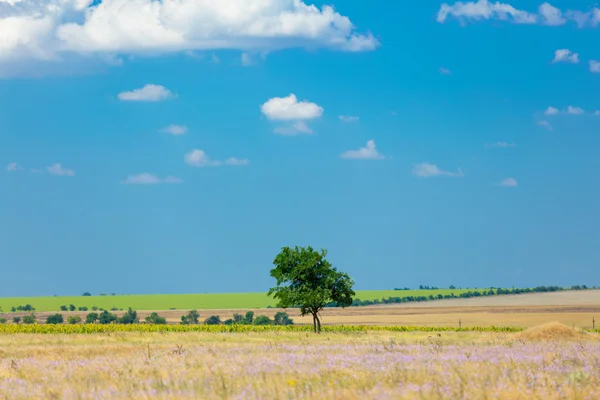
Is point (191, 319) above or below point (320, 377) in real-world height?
below

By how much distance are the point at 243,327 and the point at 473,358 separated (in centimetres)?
5294

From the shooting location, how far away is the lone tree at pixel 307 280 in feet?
195

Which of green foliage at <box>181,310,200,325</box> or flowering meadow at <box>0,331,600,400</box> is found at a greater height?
flowering meadow at <box>0,331,600,400</box>

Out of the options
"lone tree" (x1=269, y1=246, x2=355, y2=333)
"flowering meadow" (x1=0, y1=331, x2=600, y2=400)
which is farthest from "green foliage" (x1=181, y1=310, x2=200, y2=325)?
"flowering meadow" (x1=0, y1=331, x2=600, y2=400)

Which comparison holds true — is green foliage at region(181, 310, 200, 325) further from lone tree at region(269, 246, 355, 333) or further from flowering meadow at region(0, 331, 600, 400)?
flowering meadow at region(0, 331, 600, 400)

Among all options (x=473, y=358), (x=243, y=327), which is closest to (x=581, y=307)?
(x=243, y=327)

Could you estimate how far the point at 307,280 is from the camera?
6053cm

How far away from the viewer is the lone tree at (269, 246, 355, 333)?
59500 mm

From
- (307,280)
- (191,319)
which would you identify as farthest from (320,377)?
(191,319)

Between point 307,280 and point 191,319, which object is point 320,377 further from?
point 191,319

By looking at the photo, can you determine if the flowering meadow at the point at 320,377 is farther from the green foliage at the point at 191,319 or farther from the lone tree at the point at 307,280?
the green foliage at the point at 191,319

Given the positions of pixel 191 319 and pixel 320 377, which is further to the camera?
pixel 191 319

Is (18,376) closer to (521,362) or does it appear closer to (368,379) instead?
(368,379)

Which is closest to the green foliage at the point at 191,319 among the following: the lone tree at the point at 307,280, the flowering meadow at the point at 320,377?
the lone tree at the point at 307,280
